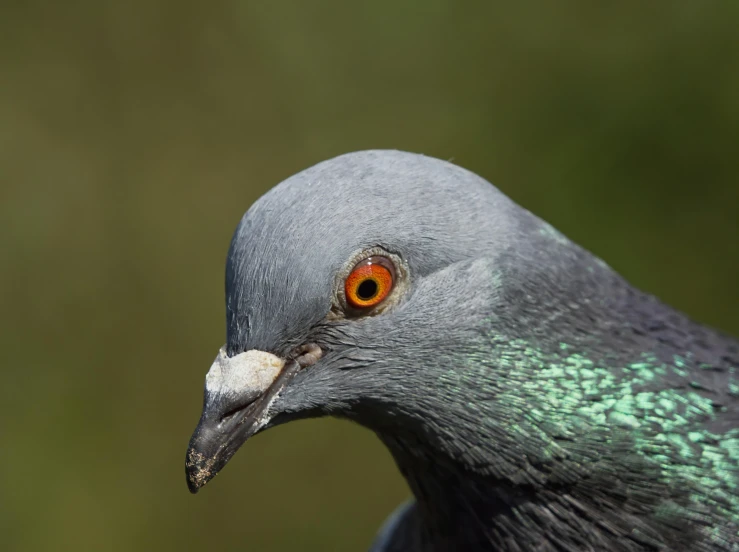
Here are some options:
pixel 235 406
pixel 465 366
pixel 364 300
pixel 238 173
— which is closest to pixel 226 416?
pixel 235 406

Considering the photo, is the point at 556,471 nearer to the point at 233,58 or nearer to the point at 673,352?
the point at 673,352

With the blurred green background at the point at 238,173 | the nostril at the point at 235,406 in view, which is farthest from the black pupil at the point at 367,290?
the blurred green background at the point at 238,173

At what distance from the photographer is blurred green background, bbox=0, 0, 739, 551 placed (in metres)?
5.96

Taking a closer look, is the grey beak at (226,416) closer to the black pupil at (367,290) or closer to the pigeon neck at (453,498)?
the black pupil at (367,290)

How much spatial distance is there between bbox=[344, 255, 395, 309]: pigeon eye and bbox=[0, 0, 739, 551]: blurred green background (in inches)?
156

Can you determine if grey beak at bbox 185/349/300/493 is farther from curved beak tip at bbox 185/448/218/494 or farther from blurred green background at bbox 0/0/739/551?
blurred green background at bbox 0/0/739/551

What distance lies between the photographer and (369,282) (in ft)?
7.16

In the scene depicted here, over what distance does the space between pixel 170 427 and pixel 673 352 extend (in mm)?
4336

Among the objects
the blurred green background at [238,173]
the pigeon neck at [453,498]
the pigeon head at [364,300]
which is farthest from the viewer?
the blurred green background at [238,173]

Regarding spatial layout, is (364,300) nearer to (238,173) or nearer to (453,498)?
(453,498)

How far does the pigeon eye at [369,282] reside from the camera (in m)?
2.16

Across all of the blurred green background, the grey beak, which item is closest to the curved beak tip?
the grey beak

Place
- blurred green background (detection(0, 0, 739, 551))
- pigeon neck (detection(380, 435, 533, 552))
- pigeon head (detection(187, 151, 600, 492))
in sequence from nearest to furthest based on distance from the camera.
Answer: pigeon head (detection(187, 151, 600, 492)), pigeon neck (detection(380, 435, 533, 552)), blurred green background (detection(0, 0, 739, 551))

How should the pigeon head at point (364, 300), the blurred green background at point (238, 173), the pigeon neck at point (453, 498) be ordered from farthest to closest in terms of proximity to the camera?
the blurred green background at point (238, 173), the pigeon neck at point (453, 498), the pigeon head at point (364, 300)
